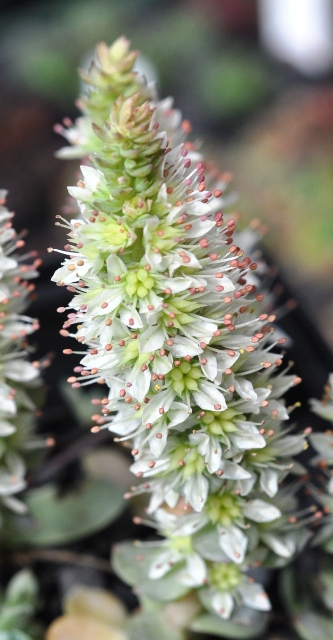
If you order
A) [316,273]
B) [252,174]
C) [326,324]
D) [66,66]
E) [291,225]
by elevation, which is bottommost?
[326,324]

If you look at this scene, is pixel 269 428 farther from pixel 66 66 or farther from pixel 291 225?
pixel 66 66

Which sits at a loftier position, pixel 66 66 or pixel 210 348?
pixel 66 66

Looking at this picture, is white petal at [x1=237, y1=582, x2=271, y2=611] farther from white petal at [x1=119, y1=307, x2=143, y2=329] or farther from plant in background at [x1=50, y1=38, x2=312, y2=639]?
white petal at [x1=119, y1=307, x2=143, y2=329]

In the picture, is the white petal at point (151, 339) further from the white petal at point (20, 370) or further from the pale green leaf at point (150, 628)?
the pale green leaf at point (150, 628)

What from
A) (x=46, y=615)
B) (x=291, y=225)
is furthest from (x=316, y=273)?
(x=46, y=615)

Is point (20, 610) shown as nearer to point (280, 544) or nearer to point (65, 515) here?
point (65, 515)

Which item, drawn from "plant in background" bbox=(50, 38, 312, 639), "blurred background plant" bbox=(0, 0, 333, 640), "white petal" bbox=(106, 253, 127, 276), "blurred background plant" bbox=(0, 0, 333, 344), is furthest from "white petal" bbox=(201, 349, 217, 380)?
"blurred background plant" bbox=(0, 0, 333, 344)
